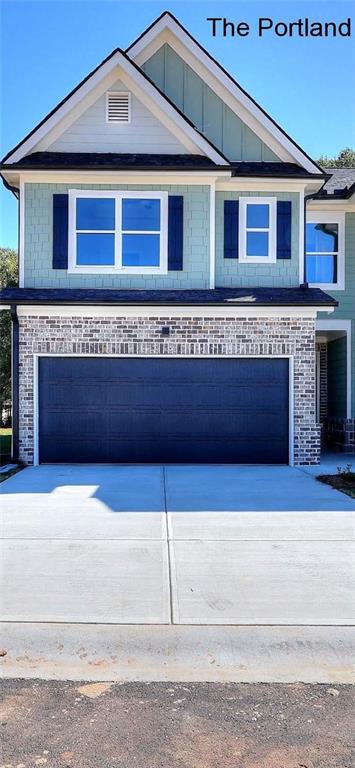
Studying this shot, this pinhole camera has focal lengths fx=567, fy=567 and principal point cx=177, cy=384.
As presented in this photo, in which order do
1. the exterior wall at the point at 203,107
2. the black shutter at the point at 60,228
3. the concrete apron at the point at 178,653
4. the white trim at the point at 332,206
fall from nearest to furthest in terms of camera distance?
the concrete apron at the point at 178,653 < the black shutter at the point at 60,228 < the exterior wall at the point at 203,107 < the white trim at the point at 332,206

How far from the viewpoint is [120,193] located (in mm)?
12508

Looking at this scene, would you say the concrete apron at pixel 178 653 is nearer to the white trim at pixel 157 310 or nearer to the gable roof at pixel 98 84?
the white trim at pixel 157 310

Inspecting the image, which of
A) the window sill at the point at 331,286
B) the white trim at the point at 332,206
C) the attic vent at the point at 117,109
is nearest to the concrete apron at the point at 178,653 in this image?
the attic vent at the point at 117,109

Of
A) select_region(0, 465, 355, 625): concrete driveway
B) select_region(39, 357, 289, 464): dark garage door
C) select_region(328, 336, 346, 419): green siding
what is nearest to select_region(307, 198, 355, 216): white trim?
select_region(328, 336, 346, 419): green siding

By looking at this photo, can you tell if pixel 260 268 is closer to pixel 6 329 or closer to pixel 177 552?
pixel 177 552

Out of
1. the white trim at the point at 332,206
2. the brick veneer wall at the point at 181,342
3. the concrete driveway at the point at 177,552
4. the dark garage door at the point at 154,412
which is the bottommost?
the concrete driveway at the point at 177,552

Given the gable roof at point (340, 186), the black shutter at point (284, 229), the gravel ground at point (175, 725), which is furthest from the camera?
the gable roof at point (340, 186)

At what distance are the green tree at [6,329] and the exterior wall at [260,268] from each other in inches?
493

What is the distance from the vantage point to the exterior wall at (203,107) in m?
13.8

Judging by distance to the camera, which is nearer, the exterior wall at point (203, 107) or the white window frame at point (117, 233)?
the white window frame at point (117, 233)

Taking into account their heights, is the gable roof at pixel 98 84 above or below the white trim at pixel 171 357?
above

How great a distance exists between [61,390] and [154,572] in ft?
24.4

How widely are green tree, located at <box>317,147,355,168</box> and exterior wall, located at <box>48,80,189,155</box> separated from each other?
80.3 feet

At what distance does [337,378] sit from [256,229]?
5284 mm
